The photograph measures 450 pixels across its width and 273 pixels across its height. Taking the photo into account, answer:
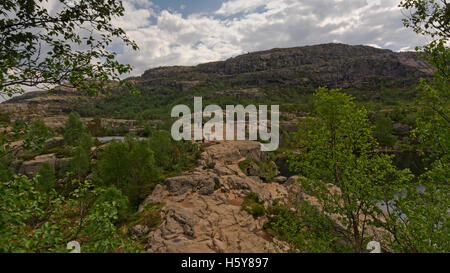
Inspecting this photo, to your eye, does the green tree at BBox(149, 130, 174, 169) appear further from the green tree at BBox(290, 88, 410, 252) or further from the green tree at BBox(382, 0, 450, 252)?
the green tree at BBox(382, 0, 450, 252)

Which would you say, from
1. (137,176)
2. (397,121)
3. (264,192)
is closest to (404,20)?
(264,192)

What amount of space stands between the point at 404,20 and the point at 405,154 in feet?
304

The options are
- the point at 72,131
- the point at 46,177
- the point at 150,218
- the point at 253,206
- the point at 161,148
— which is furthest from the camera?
A: the point at 72,131

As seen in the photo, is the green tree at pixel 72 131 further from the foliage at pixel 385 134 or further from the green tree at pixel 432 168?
the foliage at pixel 385 134

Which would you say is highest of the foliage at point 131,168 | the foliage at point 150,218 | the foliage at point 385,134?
the foliage at point 385,134

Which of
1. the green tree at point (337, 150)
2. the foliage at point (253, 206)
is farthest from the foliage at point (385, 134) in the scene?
the green tree at point (337, 150)

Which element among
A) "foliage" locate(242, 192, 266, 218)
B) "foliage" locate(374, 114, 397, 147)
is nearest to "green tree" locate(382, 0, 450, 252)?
"foliage" locate(242, 192, 266, 218)

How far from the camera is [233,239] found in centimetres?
1897

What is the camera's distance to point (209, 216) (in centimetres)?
2223

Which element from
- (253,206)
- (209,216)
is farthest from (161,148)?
(253,206)

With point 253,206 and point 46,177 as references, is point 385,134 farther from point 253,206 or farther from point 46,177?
point 46,177

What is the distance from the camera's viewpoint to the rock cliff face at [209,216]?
1781cm

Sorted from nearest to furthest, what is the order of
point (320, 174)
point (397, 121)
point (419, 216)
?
point (419, 216), point (320, 174), point (397, 121)
